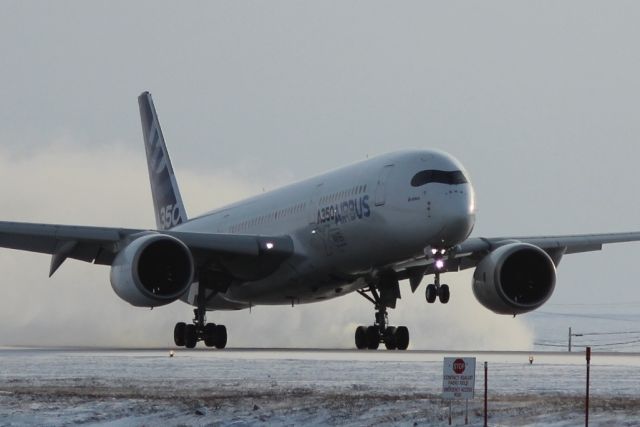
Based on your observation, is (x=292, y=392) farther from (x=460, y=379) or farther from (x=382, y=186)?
(x=382, y=186)

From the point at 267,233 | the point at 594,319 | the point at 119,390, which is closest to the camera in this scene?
the point at 119,390

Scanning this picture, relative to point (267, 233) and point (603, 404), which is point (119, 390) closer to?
point (603, 404)

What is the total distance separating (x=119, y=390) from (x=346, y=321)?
3439 centimetres

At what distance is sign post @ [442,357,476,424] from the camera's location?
2048 centimetres

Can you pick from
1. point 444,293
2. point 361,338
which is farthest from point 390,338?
point 444,293

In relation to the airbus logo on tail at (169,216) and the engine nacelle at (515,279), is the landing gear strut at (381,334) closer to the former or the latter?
the engine nacelle at (515,279)

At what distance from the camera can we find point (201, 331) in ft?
153

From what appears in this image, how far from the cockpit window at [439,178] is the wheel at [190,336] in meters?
10.6

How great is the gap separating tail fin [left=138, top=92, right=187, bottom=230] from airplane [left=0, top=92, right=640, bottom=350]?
24.3ft

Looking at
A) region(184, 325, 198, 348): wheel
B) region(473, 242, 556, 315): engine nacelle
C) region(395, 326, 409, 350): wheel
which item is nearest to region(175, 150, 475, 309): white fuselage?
region(395, 326, 409, 350): wheel

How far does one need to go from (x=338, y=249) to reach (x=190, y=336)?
23.1ft

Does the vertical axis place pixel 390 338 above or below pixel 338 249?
below

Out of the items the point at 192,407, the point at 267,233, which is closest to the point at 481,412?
the point at 192,407

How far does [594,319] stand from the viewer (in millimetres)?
118438
